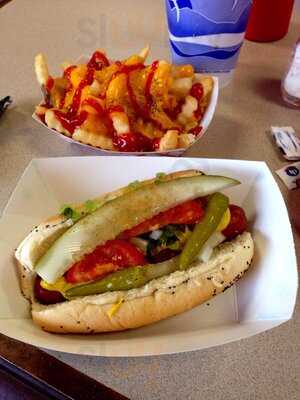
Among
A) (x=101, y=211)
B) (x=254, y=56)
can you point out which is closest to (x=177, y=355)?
(x=101, y=211)

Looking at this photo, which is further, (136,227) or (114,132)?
(114,132)

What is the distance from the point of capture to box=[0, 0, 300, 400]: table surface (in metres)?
0.91

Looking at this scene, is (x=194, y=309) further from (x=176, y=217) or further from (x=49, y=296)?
(x=49, y=296)

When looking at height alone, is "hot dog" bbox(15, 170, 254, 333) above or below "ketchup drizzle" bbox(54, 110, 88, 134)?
below

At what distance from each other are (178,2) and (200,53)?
20 cm

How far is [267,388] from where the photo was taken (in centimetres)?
90

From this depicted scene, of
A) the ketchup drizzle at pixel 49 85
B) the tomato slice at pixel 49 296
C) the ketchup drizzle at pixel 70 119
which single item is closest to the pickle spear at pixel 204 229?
the tomato slice at pixel 49 296

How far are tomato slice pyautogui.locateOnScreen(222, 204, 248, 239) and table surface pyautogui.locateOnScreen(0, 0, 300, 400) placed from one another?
0.17 m

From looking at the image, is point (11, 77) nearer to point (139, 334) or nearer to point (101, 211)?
point (101, 211)

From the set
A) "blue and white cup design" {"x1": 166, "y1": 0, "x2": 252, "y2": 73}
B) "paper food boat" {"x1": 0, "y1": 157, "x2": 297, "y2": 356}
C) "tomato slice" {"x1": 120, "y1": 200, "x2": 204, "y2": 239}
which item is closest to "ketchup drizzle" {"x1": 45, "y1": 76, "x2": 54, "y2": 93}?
"paper food boat" {"x1": 0, "y1": 157, "x2": 297, "y2": 356}

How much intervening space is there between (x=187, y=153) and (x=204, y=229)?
1.52 ft

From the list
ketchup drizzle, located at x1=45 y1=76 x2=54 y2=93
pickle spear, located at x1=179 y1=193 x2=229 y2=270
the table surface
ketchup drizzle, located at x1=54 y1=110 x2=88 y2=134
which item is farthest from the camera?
ketchup drizzle, located at x1=45 y1=76 x2=54 y2=93

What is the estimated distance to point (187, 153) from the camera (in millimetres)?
1440

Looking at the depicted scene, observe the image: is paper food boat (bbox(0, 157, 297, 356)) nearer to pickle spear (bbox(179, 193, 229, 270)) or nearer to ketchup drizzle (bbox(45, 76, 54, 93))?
pickle spear (bbox(179, 193, 229, 270))
